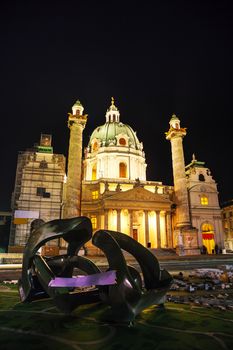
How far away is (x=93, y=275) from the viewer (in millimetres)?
4891

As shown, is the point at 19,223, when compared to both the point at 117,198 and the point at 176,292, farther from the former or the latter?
the point at 176,292

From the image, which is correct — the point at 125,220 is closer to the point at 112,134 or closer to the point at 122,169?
the point at 122,169

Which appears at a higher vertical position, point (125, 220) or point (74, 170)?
point (74, 170)

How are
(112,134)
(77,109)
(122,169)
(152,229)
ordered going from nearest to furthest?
(77,109)
(152,229)
(122,169)
(112,134)

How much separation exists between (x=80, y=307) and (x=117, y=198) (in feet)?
111

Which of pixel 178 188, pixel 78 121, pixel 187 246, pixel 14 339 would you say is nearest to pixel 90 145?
pixel 78 121

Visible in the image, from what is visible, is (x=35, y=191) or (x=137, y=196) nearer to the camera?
(x=35, y=191)

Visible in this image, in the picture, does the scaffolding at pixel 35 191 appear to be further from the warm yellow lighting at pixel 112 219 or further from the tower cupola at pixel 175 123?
the tower cupola at pixel 175 123

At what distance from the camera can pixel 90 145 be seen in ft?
193

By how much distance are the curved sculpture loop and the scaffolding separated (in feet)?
107

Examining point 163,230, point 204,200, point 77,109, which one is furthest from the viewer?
point 204,200

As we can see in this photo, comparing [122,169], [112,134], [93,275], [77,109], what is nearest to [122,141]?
[112,134]

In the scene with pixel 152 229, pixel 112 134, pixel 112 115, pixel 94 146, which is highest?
pixel 112 115

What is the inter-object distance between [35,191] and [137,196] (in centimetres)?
1834
